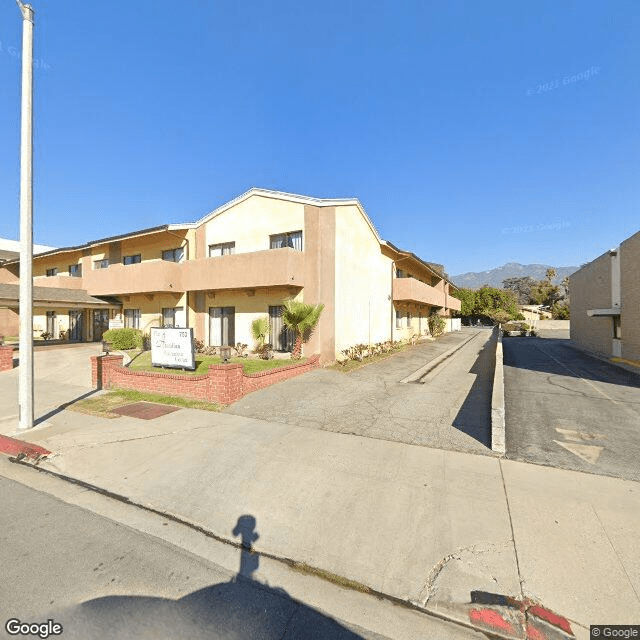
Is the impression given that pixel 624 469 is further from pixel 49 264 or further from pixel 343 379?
pixel 49 264

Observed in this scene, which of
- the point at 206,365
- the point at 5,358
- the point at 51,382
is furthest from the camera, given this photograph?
the point at 5,358

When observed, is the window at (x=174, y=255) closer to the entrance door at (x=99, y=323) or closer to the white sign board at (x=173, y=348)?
the entrance door at (x=99, y=323)

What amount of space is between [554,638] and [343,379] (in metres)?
9.47

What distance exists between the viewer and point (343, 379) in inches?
467

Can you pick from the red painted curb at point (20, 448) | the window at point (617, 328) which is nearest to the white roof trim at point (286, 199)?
the red painted curb at point (20, 448)

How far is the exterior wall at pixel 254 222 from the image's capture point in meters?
15.3

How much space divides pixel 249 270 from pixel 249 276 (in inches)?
11.1

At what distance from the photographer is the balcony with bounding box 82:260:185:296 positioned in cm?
1673

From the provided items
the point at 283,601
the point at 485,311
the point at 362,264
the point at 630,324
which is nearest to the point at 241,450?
the point at 283,601

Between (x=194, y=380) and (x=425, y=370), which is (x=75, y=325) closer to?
(x=194, y=380)

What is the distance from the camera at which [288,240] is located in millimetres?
15445

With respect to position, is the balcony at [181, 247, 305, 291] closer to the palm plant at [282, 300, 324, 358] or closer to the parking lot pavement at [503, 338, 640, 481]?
the palm plant at [282, 300, 324, 358]

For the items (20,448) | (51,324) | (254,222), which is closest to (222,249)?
(254,222)

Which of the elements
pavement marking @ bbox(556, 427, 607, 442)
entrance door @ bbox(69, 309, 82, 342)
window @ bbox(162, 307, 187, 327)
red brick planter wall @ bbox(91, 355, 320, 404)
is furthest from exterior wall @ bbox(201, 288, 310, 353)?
entrance door @ bbox(69, 309, 82, 342)
